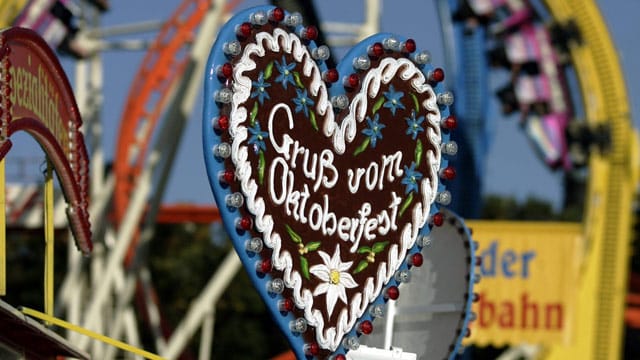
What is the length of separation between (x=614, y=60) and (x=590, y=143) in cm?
124

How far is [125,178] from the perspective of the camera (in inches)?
928

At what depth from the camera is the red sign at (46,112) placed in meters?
9.96

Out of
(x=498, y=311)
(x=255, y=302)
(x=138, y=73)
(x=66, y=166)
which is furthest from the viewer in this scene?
(x=255, y=302)

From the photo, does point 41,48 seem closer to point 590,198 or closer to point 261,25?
point 261,25

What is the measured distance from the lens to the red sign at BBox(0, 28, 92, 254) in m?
9.96

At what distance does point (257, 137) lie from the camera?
9945mm

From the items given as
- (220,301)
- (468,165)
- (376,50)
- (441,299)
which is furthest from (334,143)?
(220,301)

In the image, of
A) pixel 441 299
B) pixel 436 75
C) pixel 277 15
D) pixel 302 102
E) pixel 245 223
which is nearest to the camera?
pixel 245 223

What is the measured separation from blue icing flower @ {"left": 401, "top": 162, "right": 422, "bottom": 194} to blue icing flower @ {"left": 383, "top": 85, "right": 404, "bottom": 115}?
1.37 ft

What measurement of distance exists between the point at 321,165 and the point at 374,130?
71 centimetres

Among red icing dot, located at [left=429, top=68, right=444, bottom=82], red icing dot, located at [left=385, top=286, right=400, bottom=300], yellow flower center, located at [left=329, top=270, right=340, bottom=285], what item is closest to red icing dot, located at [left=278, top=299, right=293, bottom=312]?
yellow flower center, located at [left=329, top=270, right=340, bottom=285]

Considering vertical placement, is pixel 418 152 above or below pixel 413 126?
below

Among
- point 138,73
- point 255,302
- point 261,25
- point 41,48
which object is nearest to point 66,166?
point 41,48

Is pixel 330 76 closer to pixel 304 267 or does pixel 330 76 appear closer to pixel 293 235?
pixel 293 235
